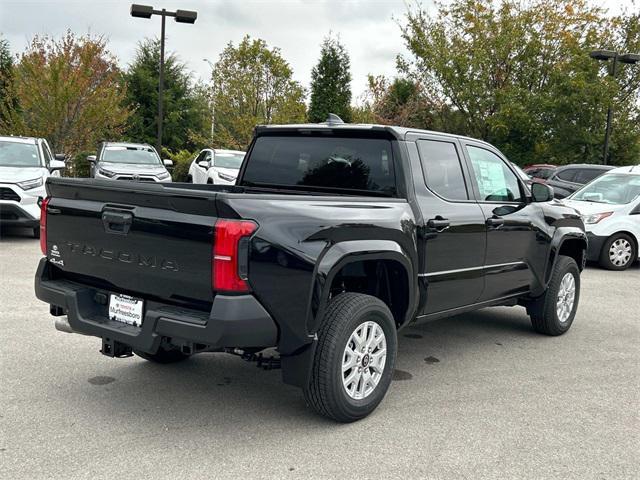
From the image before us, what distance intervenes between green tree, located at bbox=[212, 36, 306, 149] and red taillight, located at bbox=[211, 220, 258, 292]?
2356 cm

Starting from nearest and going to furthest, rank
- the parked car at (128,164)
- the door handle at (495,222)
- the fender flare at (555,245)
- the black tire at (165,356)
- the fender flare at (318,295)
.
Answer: the fender flare at (318,295) < the black tire at (165,356) < the door handle at (495,222) < the fender flare at (555,245) < the parked car at (128,164)

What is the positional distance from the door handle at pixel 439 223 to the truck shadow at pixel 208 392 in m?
1.15

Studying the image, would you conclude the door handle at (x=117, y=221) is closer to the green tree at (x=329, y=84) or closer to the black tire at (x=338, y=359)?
the black tire at (x=338, y=359)

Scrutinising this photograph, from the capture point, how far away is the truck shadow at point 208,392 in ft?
13.2

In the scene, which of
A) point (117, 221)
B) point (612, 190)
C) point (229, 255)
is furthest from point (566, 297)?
point (612, 190)

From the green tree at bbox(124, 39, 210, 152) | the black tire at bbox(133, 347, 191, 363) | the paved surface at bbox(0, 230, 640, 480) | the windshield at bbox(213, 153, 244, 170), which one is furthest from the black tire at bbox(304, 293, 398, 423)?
the green tree at bbox(124, 39, 210, 152)

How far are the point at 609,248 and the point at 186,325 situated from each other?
30.7 feet

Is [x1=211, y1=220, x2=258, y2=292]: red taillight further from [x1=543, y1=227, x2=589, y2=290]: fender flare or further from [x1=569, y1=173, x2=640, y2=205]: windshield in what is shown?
[x1=569, y1=173, x2=640, y2=205]: windshield

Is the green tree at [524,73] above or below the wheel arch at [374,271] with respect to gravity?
above

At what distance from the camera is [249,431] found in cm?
387

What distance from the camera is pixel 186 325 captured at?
3.45 meters

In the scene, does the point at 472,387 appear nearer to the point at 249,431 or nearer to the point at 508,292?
the point at 508,292

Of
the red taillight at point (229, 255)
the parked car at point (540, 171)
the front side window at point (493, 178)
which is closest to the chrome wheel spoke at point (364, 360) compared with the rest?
the red taillight at point (229, 255)

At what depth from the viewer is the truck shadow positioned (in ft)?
13.2
